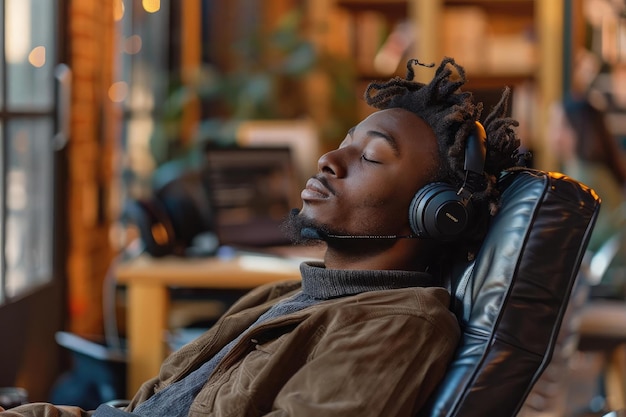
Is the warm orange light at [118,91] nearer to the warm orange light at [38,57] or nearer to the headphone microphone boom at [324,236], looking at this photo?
the warm orange light at [38,57]

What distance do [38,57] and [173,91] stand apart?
1511 mm

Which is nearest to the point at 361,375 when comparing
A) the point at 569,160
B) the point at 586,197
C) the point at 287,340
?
the point at 287,340

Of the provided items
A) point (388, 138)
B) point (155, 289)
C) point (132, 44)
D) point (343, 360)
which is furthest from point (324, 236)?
point (132, 44)

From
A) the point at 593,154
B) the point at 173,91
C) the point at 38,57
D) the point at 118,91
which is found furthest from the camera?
the point at 173,91

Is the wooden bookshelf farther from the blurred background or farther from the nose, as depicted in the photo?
the nose

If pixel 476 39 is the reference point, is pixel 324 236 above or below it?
below

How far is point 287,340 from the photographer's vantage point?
1.42 metres

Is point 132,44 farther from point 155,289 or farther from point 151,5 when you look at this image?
point 155,289

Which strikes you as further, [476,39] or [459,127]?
[476,39]

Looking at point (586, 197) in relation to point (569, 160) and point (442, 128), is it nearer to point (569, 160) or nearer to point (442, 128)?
point (442, 128)

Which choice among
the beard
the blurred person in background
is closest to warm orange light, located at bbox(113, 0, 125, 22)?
the blurred person in background

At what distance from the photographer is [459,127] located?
1619mm

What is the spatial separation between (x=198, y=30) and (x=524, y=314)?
14.3 feet

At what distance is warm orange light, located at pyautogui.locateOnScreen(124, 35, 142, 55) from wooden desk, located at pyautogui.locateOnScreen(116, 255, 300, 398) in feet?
6.68
